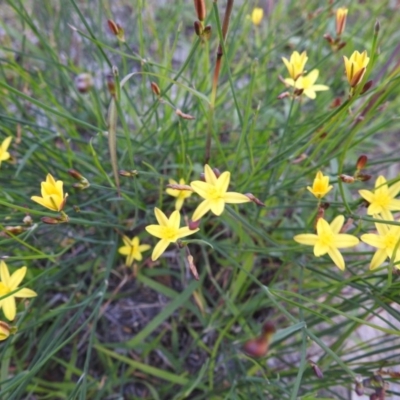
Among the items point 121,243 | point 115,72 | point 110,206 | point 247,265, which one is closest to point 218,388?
point 247,265

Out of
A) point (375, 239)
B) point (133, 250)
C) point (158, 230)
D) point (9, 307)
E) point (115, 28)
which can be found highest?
point (115, 28)

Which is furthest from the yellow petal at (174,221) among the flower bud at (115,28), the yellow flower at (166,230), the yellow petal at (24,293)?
the flower bud at (115,28)

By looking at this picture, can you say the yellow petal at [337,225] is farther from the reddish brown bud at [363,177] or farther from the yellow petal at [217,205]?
the yellow petal at [217,205]

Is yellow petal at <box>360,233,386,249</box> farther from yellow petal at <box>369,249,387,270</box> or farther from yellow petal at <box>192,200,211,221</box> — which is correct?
yellow petal at <box>192,200,211,221</box>

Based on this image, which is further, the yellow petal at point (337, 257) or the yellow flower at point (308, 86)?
the yellow flower at point (308, 86)

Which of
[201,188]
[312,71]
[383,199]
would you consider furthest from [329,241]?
[312,71]

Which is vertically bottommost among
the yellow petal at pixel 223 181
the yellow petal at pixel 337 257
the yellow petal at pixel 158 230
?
the yellow petal at pixel 158 230

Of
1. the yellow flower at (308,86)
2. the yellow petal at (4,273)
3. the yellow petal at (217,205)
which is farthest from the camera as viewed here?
the yellow flower at (308,86)

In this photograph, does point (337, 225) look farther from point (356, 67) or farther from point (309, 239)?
point (356, 67)

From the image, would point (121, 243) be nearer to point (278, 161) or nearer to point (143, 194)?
point (143, 194)
